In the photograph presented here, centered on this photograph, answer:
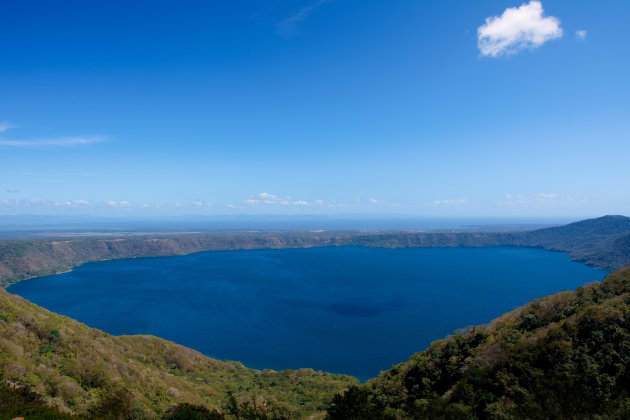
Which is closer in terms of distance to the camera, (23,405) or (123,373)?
(23,405)

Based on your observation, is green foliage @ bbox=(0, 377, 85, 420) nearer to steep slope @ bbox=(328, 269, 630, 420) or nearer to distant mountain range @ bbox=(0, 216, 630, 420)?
distant mountain range @ bbox=(0, 216, 630, 420)

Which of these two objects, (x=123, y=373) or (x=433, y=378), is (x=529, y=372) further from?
(x=123, y=373)

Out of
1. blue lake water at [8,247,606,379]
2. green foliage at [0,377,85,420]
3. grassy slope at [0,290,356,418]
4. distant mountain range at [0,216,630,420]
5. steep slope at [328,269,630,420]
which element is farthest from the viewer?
blue lake water at [8,247,606,379]

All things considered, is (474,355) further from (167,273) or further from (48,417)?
(167,273)

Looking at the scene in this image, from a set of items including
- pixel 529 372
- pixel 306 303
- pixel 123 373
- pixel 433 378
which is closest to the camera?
pixel 529 372

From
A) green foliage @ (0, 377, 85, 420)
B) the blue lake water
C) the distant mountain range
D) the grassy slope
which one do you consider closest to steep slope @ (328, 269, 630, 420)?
the distant mountain range

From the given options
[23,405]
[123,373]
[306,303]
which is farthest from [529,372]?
[306,303]
